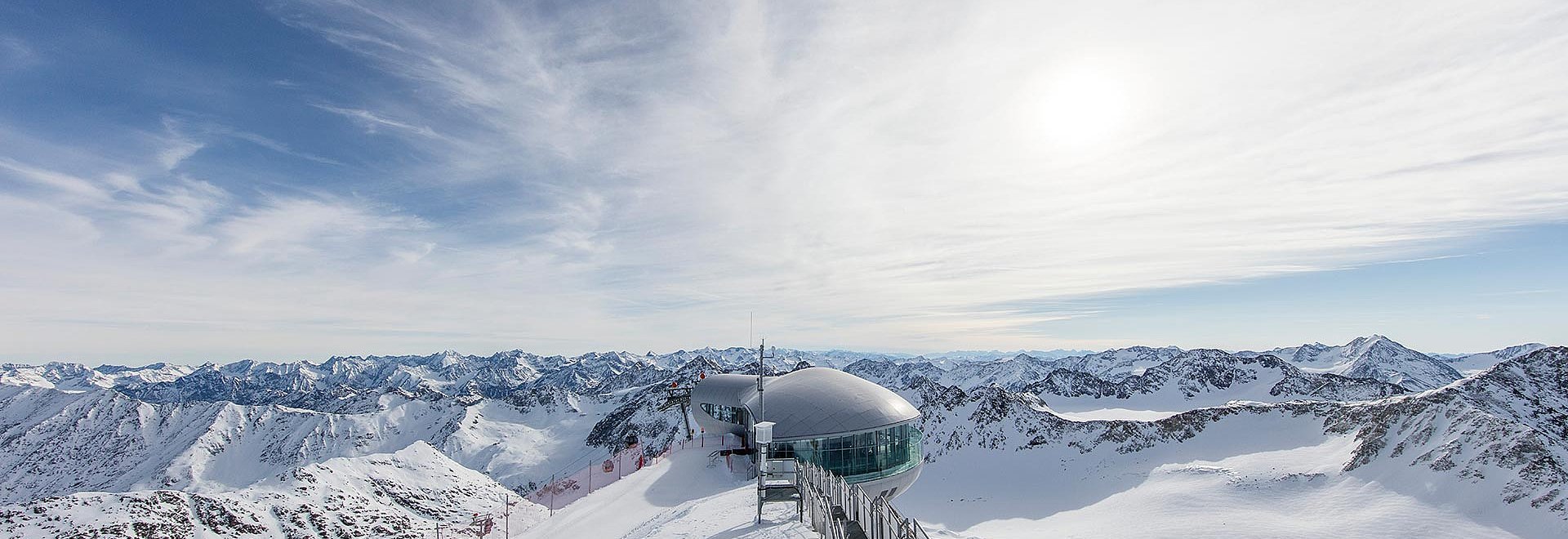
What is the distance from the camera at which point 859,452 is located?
42.9 meters

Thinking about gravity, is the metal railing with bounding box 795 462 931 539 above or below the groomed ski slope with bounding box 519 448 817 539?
above

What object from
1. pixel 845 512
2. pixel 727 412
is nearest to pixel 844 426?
pixel 727 412

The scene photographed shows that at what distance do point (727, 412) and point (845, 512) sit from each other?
106 ft

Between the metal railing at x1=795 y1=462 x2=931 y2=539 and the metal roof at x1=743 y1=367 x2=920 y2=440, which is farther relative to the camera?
the metal roof at x1=743 y1=367 x2=920 y2=440

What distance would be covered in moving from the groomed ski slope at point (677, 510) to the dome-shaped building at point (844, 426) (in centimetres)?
463

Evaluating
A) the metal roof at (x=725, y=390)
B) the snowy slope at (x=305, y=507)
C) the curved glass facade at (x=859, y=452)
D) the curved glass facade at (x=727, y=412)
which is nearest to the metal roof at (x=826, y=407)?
the curved glass facade at (x=859, y=452)

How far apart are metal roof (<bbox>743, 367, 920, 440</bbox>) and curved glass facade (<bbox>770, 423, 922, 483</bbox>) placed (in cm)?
61

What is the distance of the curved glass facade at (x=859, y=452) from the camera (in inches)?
1623

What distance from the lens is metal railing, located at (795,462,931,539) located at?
16734 millimetres

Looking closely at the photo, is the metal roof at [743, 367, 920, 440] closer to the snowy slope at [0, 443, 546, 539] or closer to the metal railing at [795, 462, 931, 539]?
the metal railing at [795, 462, 931, 539]

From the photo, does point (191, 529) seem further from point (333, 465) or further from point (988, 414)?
point (988, 414)

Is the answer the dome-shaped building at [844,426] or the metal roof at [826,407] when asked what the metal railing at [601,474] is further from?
the metal roof at [826,407]

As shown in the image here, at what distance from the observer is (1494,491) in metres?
75.8

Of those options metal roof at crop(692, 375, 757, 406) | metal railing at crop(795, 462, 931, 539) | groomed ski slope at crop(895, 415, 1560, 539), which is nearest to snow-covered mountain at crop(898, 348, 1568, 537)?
groomed ski slope at crop(895, 415, 1560, 539)
